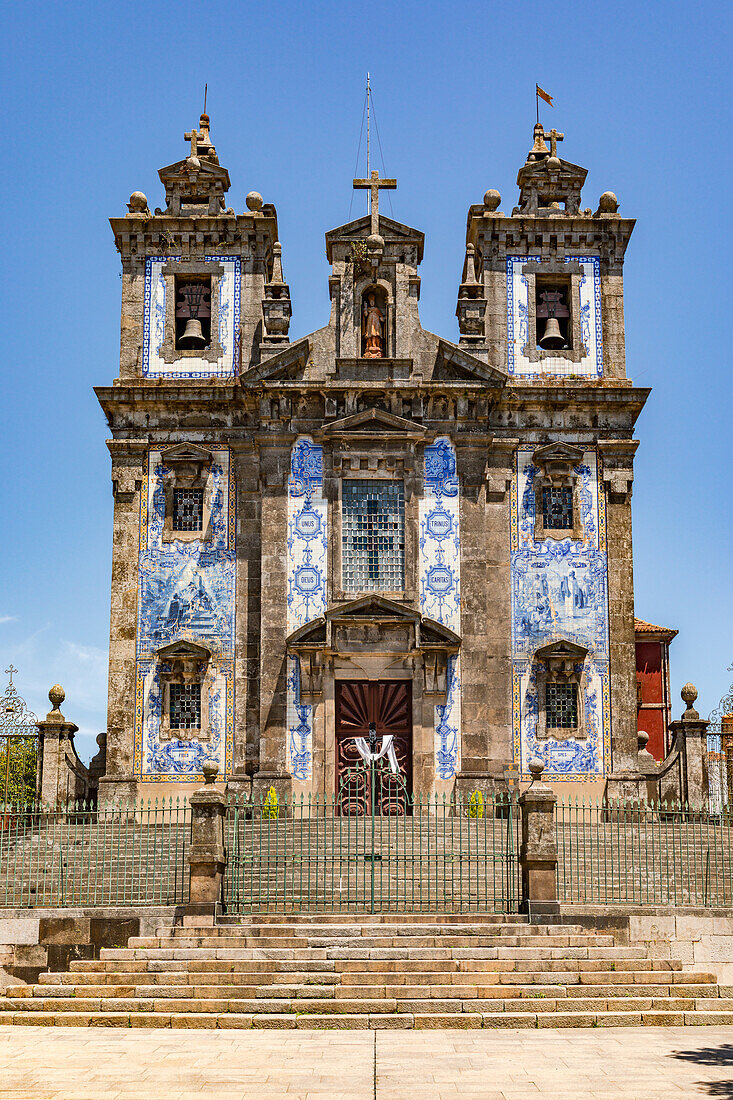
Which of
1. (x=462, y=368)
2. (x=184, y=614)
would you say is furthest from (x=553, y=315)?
(x=184, y=614)

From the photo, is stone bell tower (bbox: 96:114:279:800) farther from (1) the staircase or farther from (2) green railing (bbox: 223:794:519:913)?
(1) the staircase

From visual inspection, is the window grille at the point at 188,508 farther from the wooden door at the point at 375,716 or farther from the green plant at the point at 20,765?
the green plant at the point at 20,765

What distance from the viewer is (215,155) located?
98.4 feet

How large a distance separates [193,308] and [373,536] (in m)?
6.50

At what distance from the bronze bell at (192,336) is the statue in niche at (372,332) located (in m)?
3.43

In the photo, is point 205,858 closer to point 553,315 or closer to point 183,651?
point 183,651

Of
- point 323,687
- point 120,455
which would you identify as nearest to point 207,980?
point 323,687

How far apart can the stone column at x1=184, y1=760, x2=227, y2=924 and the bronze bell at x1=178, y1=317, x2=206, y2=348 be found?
12.7m

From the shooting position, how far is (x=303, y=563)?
26.6 metres

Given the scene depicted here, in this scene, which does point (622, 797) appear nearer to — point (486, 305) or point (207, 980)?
point (486, 305)

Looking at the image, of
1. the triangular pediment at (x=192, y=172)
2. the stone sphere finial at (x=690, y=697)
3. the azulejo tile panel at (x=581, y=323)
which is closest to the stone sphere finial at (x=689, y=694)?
the stone sphere finial at (x=690, y=697)

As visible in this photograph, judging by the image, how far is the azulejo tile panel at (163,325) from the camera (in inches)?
1106

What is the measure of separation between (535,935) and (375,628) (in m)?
10.1

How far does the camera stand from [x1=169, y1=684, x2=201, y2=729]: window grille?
86.5ft
